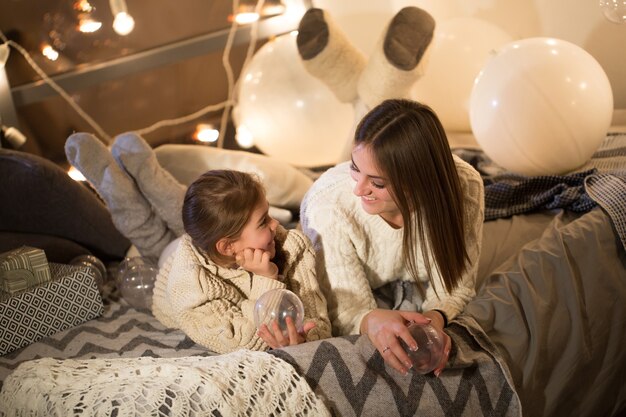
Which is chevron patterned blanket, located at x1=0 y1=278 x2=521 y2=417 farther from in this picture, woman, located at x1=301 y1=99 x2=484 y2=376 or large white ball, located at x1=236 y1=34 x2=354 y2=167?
large white ball, located at x1=236 y1=34 x2=354 y2=167

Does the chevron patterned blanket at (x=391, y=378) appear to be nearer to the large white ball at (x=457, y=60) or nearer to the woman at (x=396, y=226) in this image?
the woman at (x=396, y=226)

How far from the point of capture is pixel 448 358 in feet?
4.89

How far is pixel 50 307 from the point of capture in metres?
1.87

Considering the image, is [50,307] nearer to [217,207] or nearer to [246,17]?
[217,207]

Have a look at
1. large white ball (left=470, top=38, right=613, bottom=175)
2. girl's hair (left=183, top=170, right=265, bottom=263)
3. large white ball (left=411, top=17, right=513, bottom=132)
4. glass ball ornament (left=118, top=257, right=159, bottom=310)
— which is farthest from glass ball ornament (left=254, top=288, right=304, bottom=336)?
large white ball (left=411, top=17, right=513, bottom=132)

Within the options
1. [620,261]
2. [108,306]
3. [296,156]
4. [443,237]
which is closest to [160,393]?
[443,237]

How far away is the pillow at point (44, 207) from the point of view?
85.9 inches

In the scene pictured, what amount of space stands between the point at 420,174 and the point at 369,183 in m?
0.11

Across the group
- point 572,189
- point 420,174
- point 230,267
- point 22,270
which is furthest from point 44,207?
point 572,189

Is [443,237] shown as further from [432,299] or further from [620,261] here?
[620,261]

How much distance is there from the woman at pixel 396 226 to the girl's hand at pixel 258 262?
13 centimetres

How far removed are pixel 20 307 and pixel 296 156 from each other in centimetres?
131

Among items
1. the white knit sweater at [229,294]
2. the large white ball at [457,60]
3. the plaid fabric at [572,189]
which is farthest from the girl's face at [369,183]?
the large white ball at [457,60]

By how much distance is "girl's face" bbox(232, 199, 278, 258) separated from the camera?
5.36 ft
